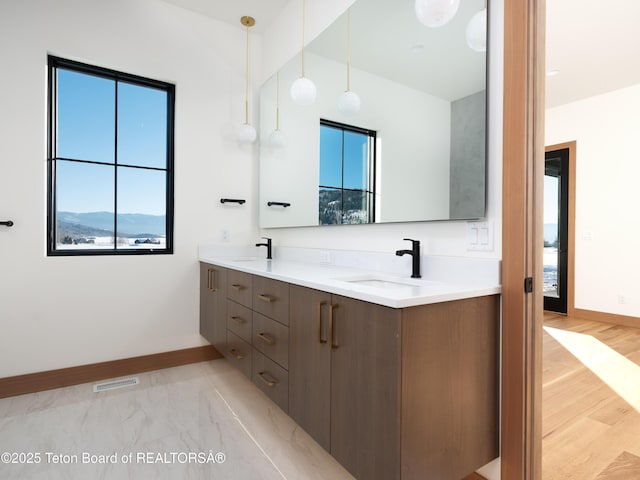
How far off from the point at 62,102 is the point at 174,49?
902mm

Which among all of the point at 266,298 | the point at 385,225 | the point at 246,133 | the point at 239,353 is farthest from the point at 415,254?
the point at 246,133

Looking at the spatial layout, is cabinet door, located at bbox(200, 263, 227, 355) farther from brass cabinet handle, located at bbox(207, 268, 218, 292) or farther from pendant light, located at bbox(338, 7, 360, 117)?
pendant light, located at bbox(338, 7, 360, 117)

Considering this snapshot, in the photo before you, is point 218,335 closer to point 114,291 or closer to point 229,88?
point 114,291

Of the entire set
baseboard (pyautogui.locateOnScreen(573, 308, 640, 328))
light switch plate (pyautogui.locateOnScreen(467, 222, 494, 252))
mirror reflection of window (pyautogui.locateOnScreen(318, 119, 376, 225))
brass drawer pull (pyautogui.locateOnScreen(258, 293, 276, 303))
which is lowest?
baseboard (pyautogui.locateOnScreen(573, 308, 640, 328))

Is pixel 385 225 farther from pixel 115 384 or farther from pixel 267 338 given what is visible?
pixel 115 384

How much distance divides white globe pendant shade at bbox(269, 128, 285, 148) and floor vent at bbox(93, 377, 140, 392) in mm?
2039

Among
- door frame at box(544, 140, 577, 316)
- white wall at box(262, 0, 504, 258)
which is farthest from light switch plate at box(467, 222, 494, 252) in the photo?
door frame at box(544, 140, 577, 316)

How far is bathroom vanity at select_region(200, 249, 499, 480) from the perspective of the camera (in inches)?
43.9

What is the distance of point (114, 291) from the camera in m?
2.59

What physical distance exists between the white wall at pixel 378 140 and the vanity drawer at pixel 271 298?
68 centimetres

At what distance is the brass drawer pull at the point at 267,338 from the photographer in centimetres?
181

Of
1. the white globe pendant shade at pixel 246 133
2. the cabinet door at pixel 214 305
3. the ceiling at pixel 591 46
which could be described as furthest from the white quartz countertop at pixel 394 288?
the ceiling at pixel 591 46

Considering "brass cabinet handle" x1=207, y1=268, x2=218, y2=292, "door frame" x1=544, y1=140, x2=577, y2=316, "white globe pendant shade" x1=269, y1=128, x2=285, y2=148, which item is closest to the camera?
"brass cabinet handle" x1=207, y1=268, x2=218, y2=292

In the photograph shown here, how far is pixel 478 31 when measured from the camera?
1458 mm
